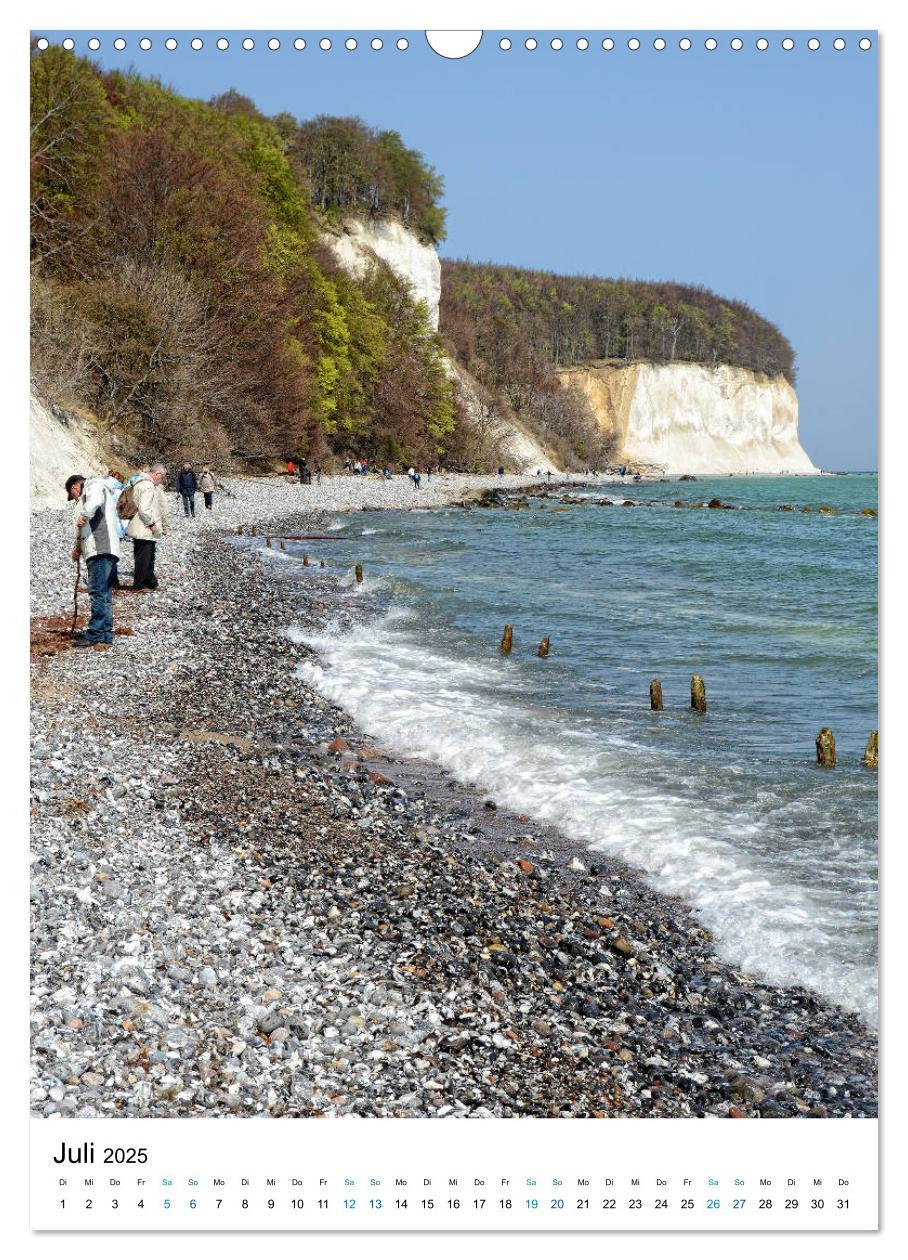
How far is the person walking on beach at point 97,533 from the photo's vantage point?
39.5 ft

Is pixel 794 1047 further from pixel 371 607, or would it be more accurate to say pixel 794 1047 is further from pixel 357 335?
pixel 357 335

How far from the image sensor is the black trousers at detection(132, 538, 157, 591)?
19.0 m

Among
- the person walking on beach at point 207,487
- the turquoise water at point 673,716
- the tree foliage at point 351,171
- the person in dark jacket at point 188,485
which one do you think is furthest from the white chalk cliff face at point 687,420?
the turquoise water at point 673,716

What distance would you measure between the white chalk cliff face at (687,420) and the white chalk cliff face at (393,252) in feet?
167

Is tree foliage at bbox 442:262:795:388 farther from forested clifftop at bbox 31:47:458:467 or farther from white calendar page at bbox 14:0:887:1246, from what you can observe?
white calendar page at bbox 14:0:887:1246

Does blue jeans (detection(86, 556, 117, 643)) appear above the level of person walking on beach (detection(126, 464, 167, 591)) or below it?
below

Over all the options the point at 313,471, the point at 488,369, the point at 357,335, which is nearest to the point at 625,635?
the point at 313,471

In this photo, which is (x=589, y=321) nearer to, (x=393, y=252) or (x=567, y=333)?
(x=567, y=333)

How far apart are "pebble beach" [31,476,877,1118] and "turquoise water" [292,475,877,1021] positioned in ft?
1.82

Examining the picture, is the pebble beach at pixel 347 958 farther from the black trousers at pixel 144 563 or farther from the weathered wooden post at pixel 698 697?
the black trousers at pixel 144 563

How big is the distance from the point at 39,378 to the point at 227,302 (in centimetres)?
1926

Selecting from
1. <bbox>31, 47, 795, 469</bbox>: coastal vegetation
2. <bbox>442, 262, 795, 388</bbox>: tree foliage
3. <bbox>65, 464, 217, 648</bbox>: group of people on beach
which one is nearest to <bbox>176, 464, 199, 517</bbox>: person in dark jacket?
<bbox>31, 47, 795, 469</bbox>: coastal vegetation

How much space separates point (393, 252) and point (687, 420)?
64862mm
